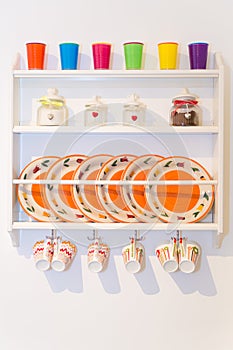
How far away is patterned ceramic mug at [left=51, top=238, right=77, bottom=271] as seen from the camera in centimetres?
209

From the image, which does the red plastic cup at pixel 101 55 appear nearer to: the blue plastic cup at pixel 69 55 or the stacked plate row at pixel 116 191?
the blue plastic cup at pixel 69 55

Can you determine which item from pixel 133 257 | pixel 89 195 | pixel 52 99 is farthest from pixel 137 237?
pixel 52 99

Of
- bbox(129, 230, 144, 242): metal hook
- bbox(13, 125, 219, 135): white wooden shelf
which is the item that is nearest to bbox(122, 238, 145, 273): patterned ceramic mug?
bbox(129, 230, 144, 242): metal hook

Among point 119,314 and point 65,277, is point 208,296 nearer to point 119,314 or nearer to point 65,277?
point 119,314

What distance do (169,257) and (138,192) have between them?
0.24m

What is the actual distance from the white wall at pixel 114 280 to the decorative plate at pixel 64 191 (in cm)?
15

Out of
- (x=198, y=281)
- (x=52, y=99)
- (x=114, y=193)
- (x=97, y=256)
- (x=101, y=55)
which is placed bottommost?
(x=198, y=281)

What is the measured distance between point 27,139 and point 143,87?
1.44 ft

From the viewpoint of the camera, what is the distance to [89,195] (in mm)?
2127

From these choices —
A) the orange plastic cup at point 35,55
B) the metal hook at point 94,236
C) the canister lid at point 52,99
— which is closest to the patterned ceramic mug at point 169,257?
the metal hook at point 94,236

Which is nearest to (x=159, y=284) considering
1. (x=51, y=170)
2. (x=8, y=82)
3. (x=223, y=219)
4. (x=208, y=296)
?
(x=208, y=296)

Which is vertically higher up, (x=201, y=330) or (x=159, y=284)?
(x=159, y=284)

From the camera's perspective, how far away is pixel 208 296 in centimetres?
220

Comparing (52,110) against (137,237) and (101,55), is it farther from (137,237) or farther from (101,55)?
(137,237)
